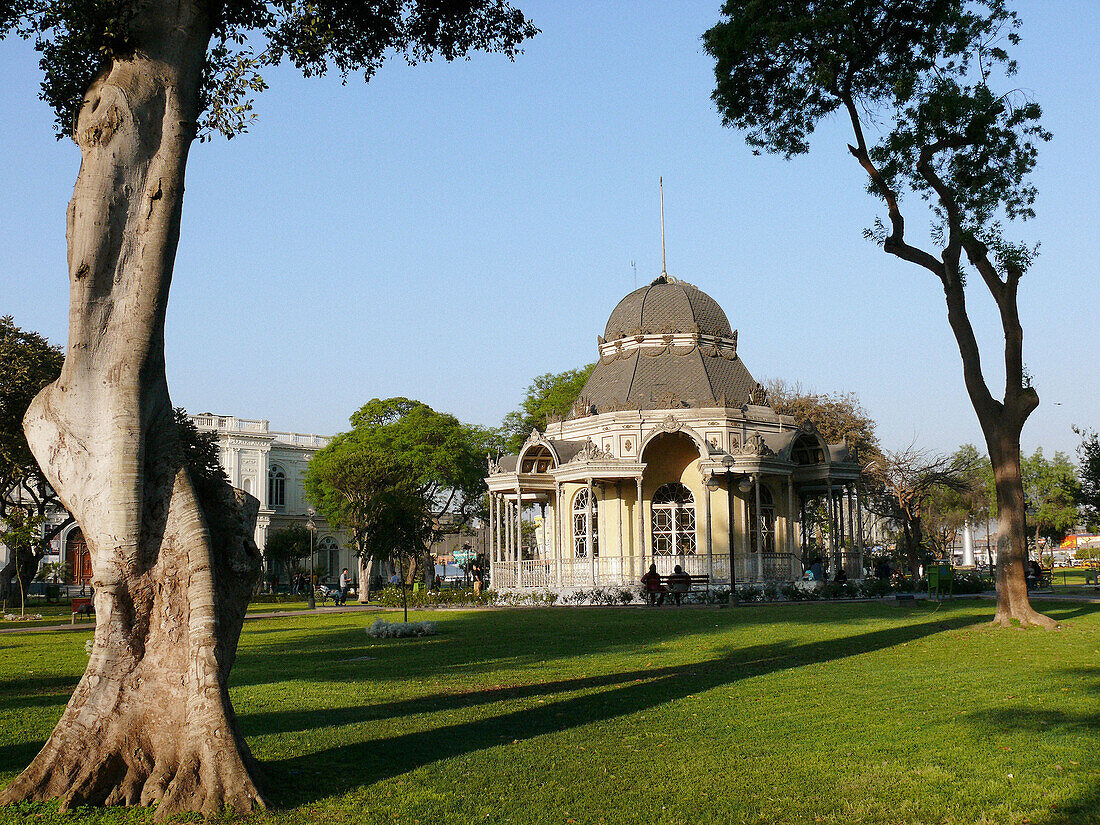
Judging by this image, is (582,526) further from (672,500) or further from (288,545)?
(288,545)

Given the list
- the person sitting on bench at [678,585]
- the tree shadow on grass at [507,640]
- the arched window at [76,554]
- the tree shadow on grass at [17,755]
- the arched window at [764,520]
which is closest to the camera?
the tree shadow on grass at [17,755]

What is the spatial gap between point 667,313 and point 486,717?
1108 inches

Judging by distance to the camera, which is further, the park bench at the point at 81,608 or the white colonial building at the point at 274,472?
the white colonial building at the point at 274,472

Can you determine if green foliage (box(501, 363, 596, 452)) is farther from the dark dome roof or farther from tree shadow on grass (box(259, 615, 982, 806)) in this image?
tree shadow on grass (box(259, 615, 982, 806))

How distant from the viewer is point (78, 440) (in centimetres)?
661

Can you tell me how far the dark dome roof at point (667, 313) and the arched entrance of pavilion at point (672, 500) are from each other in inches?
194

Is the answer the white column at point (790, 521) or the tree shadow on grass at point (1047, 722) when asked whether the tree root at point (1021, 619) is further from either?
the white column at point (790, 521)

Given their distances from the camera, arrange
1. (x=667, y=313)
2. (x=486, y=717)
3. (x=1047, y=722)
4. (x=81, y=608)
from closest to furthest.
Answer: (x=1047, y=722) < (x=486, y=717) < (x=81, y=608) < (x=667, y=313)

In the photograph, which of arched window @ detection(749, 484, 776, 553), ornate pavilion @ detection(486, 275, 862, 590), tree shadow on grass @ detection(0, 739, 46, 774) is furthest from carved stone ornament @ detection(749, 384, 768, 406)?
tree shadow on grass @ detection(0, 739, 46, 774)

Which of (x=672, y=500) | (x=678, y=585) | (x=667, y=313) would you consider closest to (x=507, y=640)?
(x=678, y=585)

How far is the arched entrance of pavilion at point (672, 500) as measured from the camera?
32938mm

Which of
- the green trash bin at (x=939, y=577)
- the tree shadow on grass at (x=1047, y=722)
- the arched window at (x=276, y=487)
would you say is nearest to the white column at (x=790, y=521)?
the green trash bin at (x=939, y=577)

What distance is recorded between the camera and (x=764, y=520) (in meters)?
34.0

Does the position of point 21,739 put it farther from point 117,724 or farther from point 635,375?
point 635,375
